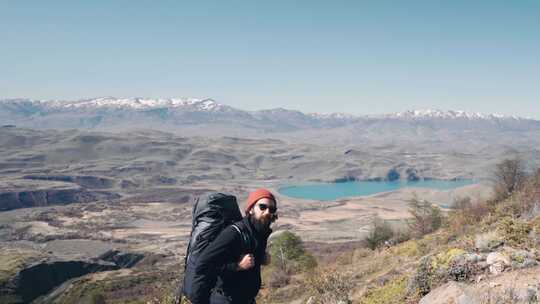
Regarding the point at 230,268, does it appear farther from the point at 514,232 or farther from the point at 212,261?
the point at 514,232

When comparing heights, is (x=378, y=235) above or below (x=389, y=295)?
below

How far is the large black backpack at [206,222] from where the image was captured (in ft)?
16.2

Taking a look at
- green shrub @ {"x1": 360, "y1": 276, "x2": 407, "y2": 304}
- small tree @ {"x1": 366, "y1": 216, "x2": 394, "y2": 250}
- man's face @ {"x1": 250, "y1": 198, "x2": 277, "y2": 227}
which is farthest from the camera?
small tree @ {"x1": 366, "y1": 216, "x2": 394, "y2": 250}

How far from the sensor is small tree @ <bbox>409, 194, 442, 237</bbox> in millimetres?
33059

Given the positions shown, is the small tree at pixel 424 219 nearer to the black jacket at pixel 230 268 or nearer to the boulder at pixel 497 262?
the boulder at pixel 497 262

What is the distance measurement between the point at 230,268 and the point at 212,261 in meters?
0.25

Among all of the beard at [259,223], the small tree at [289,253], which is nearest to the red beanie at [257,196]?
the beard at [259,223]

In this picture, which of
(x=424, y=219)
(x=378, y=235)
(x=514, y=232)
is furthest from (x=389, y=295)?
(x=378, y=235)

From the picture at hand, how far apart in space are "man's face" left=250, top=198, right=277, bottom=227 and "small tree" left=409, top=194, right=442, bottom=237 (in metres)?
28.9

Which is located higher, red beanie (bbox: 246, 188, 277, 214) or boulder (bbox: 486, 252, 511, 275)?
red beanie (bbox: 246, 188, 277, 214)

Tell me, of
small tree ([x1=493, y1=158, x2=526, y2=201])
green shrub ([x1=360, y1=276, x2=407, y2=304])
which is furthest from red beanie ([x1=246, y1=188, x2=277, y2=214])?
small tree ([x1=493, y1=158, x2=526, y2=201])

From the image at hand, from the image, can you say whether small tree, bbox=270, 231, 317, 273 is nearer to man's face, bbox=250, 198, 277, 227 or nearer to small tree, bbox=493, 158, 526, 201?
small tree, bbox=493, 158, 526, 201

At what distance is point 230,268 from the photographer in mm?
4938

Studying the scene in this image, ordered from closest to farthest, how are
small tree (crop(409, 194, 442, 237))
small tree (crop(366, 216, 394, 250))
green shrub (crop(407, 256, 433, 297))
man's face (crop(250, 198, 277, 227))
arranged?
man's face (crop(250, 198, 277, 227)), green shrub (crop(407, 256, 433, 297)), small tree (crop(409, 194, 442, 237)), small tree (crop(366, 216, 394, 250))
